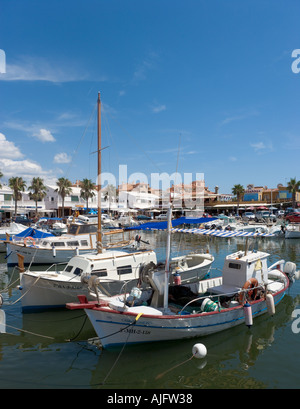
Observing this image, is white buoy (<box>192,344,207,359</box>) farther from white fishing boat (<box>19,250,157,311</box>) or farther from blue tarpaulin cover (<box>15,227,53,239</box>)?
blue tarpaulin cover (<box>15,227,53,239</box>)

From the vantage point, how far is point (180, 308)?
12.0 metres

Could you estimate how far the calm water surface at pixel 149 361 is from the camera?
8438mm

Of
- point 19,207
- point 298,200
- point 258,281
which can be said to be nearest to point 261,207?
point 298,200

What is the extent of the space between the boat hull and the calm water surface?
14.8 inches

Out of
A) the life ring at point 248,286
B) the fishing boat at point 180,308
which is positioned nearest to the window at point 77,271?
the fishing boat at point 180,308

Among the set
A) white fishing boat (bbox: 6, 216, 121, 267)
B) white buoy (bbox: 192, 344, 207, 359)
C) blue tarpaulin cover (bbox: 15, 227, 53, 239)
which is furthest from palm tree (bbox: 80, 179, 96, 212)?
white buoy (bbox: 192, 344, 207, 359)

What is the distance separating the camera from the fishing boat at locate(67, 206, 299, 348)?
9.58 metres

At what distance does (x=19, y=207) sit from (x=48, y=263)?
4296cm

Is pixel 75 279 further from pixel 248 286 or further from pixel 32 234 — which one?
pixel 32 234

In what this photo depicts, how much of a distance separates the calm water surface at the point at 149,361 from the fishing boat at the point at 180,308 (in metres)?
0.55

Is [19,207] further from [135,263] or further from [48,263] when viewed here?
[135,263]

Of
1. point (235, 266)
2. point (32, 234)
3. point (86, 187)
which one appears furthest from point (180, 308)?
point (86, 187)

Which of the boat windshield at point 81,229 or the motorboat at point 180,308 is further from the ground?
the boat windshield at point 81,229

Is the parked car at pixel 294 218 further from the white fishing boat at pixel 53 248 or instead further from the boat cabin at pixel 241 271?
the boat cabin at pixel 241 271
